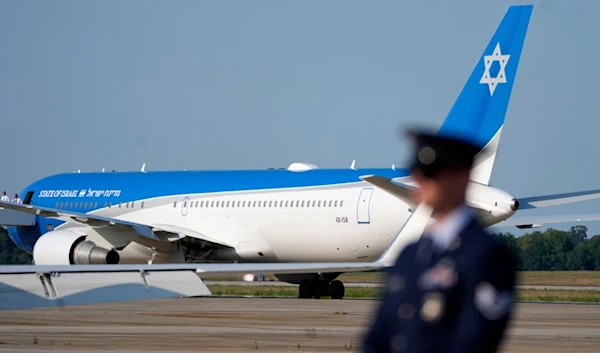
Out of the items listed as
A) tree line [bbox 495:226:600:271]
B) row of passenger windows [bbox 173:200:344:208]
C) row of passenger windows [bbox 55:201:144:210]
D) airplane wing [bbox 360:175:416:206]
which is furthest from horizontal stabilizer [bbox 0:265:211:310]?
tree line [bbox 495:226:600:271]

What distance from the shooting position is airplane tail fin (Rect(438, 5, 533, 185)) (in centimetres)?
2845

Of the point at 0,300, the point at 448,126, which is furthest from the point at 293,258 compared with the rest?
the point at 0,300

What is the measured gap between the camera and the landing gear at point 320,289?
3253cm

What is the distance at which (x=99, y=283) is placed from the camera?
8.38m

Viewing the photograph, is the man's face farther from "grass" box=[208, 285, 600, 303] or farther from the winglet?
"grass" box=[208, 285, 600, 303]

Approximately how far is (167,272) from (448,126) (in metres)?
21.3

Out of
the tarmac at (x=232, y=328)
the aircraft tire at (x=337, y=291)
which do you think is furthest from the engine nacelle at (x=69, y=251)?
the aircraft tire at (x=337, y=291)

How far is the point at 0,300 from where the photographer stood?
8555mm

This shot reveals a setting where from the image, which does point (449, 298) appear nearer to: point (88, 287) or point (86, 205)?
point (88, 287)

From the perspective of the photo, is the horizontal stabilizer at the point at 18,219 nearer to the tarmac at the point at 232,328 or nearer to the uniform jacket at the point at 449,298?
the tarmac at the point at 232,328

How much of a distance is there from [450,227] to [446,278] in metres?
0.22

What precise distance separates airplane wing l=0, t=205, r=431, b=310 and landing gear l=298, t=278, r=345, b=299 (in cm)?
2391

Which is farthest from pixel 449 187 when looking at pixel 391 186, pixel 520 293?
pixel 520 293

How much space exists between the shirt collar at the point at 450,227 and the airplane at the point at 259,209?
22.8 meters
